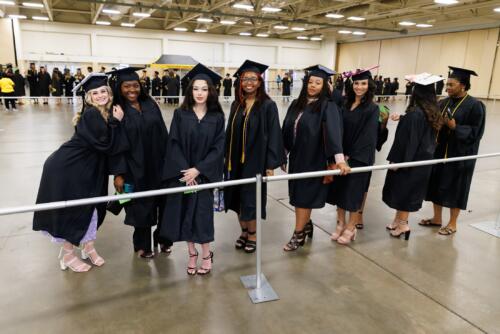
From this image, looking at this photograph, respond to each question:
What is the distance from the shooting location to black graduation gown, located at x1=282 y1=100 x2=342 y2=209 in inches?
121

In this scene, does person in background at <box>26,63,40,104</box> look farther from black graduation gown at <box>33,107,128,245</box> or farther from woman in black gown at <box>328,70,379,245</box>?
woman in black gown at <box>328,70,379,245</box>

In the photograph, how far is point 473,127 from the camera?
3561 millimetres

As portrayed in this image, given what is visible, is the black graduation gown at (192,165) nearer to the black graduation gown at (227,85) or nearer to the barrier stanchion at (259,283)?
the barrier stanchion at (259,283)

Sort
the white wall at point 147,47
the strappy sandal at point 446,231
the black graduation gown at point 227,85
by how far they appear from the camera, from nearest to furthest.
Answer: the strappy sandal at point 446,231 < the black graduation gown at point 227,85 < the white wall at point 147,47

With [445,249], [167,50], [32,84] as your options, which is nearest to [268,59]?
[167,50]

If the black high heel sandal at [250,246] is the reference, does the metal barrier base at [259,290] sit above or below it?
below

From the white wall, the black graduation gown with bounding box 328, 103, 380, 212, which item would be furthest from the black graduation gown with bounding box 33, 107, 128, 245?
the white wall

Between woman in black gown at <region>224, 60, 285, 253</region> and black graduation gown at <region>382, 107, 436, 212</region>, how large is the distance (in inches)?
46.8

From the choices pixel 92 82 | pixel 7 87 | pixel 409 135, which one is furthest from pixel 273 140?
pixel 7 87

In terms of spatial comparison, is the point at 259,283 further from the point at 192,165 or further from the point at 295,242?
the point at 192,165

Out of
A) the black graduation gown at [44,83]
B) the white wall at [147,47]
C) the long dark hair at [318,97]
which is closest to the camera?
the long dark hair at [318,97]

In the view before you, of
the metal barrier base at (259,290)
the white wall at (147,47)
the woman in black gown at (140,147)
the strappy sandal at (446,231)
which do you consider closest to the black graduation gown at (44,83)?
the white wall at (147,47)

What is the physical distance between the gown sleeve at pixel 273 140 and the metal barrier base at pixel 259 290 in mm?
922

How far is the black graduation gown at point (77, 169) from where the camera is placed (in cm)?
266
